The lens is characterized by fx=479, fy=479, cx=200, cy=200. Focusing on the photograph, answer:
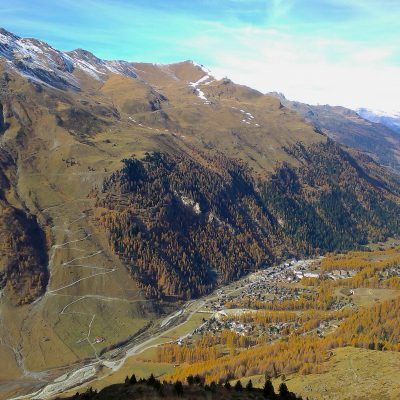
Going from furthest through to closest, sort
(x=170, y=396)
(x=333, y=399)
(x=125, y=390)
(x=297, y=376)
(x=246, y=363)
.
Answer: (x=246, y=363)
(x=297, y=376)
(x=333, y=399)
(x=125, y=390)
(x=170, y=396)

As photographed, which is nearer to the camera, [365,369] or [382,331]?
[365,369]

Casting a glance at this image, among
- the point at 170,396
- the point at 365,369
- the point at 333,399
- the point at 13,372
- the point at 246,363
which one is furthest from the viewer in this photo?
the point at 13,372

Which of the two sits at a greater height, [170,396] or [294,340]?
[170,396]

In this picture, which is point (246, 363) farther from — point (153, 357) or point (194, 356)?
point (153, 357)

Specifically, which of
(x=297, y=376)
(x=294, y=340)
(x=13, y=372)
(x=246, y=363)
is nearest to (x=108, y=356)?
(x=13, y=372)

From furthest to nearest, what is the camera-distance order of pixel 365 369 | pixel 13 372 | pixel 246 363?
pixel 13 372
pixel 246 363
pixel 365 369

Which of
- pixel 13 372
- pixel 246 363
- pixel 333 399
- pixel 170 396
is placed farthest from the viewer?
pixel 13 372

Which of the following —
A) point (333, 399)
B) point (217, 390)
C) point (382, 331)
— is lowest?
point (382, 331)

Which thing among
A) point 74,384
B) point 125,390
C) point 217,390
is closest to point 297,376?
point 217,390

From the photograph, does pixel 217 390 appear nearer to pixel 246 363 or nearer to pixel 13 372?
pixel 246 363
